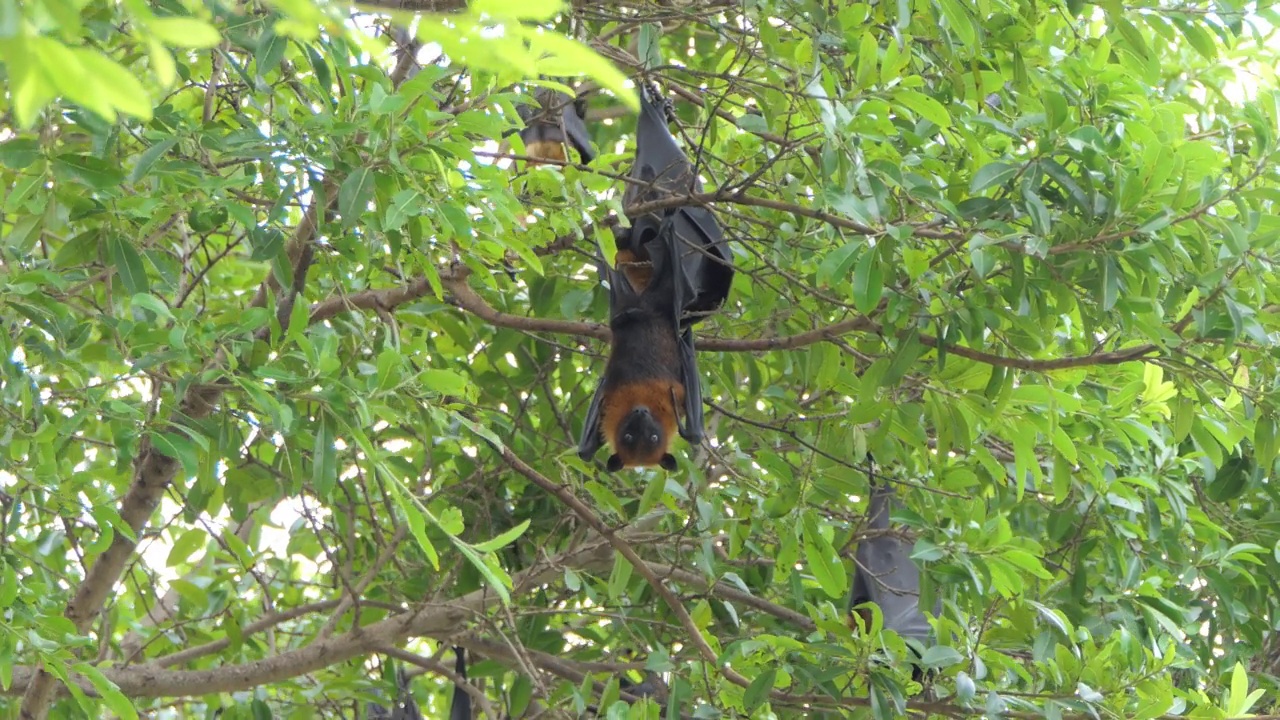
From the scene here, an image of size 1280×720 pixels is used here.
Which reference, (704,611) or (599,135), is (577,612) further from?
(599,135)

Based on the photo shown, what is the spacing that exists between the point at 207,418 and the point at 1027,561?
9.03 feet

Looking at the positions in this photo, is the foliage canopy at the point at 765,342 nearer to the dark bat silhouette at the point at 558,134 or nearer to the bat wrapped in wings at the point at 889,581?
the bat wrapped in wings at the point at 889,581

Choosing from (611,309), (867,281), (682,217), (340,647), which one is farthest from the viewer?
(340,647)

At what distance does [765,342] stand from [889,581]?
6.93ft

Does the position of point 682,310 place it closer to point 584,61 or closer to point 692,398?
point 692,398

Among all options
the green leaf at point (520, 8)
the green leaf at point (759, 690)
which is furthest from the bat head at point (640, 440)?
the green leaf at point (520, 8)

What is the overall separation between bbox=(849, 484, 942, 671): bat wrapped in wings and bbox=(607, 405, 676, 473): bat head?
3.03 feet

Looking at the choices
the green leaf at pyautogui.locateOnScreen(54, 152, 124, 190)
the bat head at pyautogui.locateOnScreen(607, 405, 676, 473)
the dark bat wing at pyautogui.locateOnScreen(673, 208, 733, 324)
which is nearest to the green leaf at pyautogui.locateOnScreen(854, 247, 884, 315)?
the dark bat wing at pyautogui.locateOnScreen(673, 208, 733, 324)

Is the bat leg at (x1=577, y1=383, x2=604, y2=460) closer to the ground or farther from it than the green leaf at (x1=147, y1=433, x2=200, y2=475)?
farther from it

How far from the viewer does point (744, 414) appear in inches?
224

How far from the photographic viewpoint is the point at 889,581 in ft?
19.3

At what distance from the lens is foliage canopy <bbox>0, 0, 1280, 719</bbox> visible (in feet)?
11.6

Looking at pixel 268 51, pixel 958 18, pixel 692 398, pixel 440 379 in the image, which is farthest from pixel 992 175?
pixel 268 51

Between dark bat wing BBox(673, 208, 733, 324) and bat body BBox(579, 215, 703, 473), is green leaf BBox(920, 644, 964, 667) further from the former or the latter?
dark bat wing BBox(673, 208, 733, 324)
